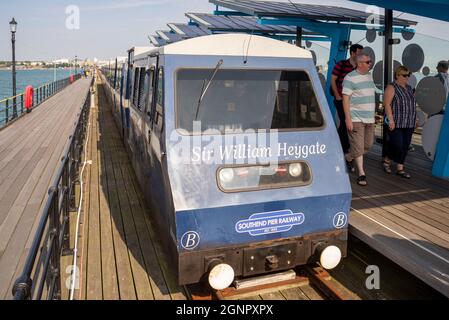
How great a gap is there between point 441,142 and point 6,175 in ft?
27.1

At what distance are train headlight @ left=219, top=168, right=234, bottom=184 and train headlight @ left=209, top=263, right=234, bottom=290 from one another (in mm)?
802

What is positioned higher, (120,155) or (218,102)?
(218,102)

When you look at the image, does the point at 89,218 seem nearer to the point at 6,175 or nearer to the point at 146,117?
the point at 146,117

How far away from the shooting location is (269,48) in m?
4.29

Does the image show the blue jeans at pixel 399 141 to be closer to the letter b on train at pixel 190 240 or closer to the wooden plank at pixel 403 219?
the wooden plank at pixel 403 219

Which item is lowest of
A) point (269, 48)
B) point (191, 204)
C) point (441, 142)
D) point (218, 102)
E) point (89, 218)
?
point (89, 218)

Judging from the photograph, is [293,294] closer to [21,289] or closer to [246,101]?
[246,101]

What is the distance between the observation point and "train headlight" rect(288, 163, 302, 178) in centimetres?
411

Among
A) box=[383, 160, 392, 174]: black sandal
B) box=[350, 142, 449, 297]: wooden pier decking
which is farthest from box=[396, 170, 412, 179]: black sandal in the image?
box=[383, 160, 392, 174]: black sandal

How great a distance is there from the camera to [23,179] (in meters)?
7.76

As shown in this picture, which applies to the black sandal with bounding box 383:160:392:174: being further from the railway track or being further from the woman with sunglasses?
the railway track

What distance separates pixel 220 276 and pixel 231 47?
91.9 inches

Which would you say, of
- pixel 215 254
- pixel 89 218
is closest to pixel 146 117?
pixel 89 218

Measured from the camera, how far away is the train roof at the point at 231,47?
404cm
